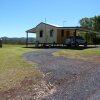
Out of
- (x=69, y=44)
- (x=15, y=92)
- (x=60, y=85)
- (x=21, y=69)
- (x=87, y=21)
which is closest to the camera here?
(x=15, y=92)

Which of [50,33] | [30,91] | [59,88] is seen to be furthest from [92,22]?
[30,91]

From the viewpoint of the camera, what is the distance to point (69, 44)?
46375 mm

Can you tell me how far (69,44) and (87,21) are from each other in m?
66.0

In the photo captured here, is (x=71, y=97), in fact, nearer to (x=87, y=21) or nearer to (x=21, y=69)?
(x=21, y=69)

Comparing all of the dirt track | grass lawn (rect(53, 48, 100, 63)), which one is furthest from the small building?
the dirt track

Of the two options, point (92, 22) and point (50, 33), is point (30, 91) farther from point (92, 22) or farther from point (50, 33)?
point (92, 22)

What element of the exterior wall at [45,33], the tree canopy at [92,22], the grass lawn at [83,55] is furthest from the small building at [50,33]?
the tree canopy at [92,22]

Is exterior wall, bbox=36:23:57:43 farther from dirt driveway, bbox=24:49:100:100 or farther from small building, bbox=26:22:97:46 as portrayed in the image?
dirt driveway, bbox=24:49:100:100

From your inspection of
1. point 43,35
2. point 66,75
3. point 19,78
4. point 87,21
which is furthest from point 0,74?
point 87,21

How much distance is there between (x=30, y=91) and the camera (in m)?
11.7

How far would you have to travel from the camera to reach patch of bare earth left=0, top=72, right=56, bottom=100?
1080 centimetres

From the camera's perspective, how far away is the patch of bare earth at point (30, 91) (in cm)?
1080

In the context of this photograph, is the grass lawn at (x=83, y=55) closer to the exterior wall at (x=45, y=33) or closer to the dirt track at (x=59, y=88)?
the dirt track at (x=59, y=88)

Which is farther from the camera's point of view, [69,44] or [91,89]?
[69,44]
